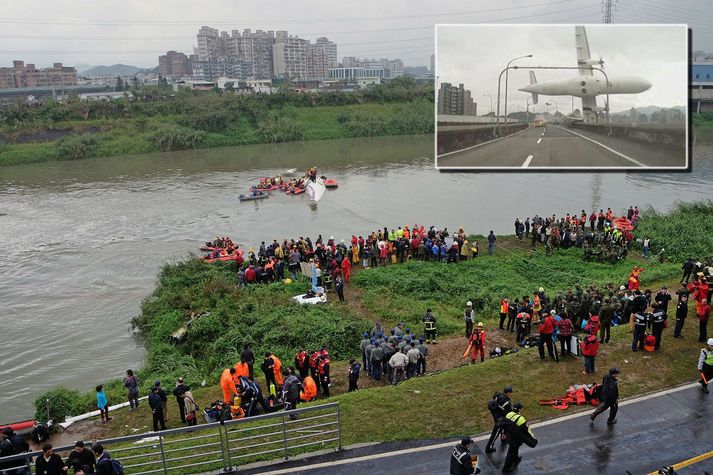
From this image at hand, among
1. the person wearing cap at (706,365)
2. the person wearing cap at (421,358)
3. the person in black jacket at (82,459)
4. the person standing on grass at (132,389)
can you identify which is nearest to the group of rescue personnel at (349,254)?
the person wearing cap at (421,358)

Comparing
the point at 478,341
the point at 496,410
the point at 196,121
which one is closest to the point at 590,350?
the point at 478,341

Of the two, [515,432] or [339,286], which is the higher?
[339,286]

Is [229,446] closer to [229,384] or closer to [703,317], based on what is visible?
[229,384]

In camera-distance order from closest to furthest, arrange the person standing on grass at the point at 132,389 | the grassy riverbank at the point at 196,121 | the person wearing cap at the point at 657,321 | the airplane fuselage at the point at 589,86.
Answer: the airplane fuselage at the point at 589,86, the person wearing cap at the point at 657,321, the person standing on grass at the point at 132,389, the grassy riverbank at the point at 196,121

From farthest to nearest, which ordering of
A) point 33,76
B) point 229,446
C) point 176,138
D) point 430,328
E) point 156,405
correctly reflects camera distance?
point 33,76 < point 176,138 < point 430,328 < point 156,405 < point 229,446

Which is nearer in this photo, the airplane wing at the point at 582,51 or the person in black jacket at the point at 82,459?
the person in black jacket at the point at 82,459

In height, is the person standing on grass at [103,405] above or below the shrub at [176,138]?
below

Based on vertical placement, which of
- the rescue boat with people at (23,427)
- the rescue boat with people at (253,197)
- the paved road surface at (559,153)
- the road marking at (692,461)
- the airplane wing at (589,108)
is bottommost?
the rescue boat with people at (23,427)

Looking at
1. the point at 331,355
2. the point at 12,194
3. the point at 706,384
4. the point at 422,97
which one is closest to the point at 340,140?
the point at 422,97

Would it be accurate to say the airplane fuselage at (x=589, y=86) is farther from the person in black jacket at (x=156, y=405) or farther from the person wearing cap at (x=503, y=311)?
the person in black jacket at (x=156, y=405)
